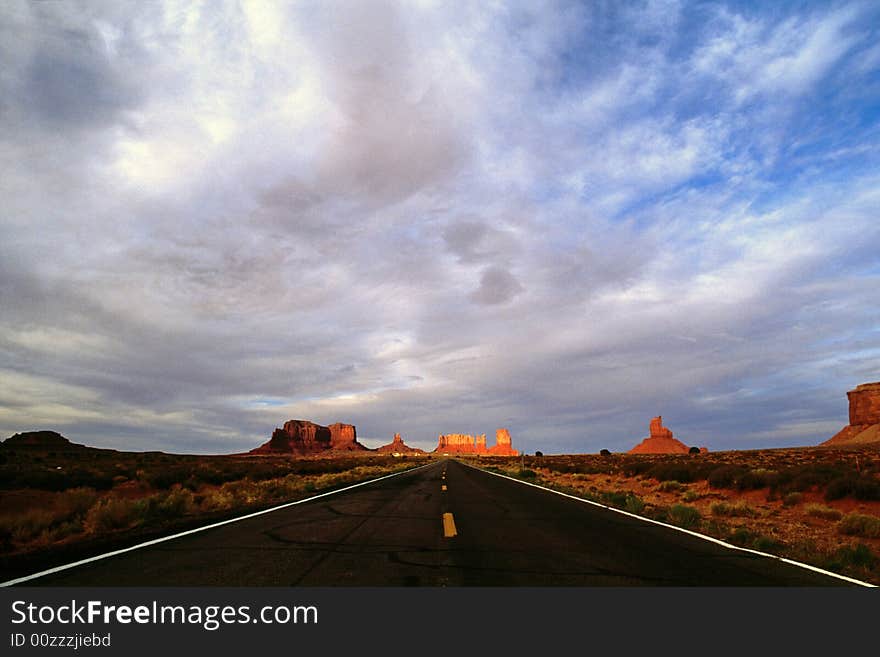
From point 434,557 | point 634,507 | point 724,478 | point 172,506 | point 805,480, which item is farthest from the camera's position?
point 724,478

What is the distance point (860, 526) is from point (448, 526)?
984 cm

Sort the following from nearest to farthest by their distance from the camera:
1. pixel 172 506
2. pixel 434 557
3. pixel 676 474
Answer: pixel 434 557, pixel 172 506, pixel 676 474

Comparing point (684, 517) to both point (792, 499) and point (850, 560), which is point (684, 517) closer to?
point (850, 560)

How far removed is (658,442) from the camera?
6112 inches

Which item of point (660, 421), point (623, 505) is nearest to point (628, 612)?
point (623, 505)

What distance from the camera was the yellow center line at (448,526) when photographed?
9.21 m

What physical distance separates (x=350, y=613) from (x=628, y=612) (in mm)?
2666

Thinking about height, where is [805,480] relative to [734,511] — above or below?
above

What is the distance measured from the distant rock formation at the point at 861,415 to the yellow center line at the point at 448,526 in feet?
510

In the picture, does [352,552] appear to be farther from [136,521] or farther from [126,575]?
[136,521]

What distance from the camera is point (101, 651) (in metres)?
3.90

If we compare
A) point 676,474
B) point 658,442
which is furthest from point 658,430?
point 676,474

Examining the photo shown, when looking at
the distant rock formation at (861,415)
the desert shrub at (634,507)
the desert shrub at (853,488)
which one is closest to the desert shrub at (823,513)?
the desert shrub at (853,488)

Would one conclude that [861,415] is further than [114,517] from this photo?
Yes
